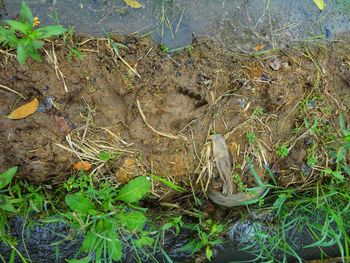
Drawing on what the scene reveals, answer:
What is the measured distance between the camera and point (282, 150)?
2.56 metres

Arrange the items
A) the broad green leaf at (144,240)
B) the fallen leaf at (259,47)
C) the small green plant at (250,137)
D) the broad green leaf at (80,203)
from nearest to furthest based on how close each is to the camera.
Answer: the broad green leaf at (80,203)
the broad green leaf at (144,240)
the small green plant at (250,137)
the fallen leaf at (259,47)

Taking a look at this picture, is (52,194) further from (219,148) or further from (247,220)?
(247,220)

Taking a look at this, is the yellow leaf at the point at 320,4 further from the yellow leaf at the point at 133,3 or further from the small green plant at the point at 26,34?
the small green plant at the point at 26,34

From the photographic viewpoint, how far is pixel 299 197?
105 inches

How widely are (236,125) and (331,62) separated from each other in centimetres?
67

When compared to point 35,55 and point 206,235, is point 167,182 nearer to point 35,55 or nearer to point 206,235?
point 206,235

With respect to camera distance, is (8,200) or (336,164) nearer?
(8,200)

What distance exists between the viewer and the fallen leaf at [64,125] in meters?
2.29

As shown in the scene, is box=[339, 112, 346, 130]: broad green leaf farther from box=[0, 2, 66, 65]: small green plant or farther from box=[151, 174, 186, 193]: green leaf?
box=[0, 2, 66, 65]: small green plant

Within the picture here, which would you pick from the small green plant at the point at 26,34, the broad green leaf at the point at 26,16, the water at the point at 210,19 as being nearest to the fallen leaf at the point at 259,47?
the water at the point at 210,19

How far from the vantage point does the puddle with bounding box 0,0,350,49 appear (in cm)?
238

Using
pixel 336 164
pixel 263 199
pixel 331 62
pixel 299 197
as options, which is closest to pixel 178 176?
pixel 263 199

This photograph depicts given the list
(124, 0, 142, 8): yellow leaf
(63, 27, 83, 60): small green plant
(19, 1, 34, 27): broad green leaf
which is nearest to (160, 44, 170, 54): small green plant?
(124, 0, 142, 8): yellow leaf

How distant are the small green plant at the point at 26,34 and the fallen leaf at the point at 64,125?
0.32 meters
